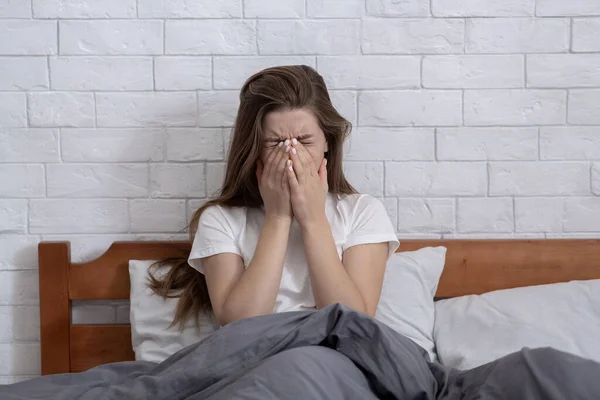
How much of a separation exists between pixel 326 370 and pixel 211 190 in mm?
811

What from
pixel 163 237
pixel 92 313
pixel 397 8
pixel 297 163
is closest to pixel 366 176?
pixel 297 163

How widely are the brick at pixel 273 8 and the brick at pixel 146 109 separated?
0.24m

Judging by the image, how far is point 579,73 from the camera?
71.9 inches

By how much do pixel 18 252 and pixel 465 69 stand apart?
1.15 meters

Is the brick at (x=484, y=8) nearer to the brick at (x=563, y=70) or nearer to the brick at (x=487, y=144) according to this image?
the brick at (x=563, y=70)

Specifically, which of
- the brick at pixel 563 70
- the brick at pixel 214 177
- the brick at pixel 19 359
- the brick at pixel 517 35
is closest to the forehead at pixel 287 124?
the brick at pixel 214 177

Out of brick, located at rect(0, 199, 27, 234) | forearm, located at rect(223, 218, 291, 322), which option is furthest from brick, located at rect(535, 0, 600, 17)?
brick, located at rect(0, 199, 27, 234)

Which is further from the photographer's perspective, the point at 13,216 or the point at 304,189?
the point at 13,216

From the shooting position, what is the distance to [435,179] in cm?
184

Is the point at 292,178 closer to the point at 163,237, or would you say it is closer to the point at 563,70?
the point at 163,237

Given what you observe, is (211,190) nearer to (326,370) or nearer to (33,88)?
(33,88)

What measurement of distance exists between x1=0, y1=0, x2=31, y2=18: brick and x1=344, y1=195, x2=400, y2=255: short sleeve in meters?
0.89

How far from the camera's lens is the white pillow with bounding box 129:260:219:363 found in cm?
165

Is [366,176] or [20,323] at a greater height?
[366,176]
